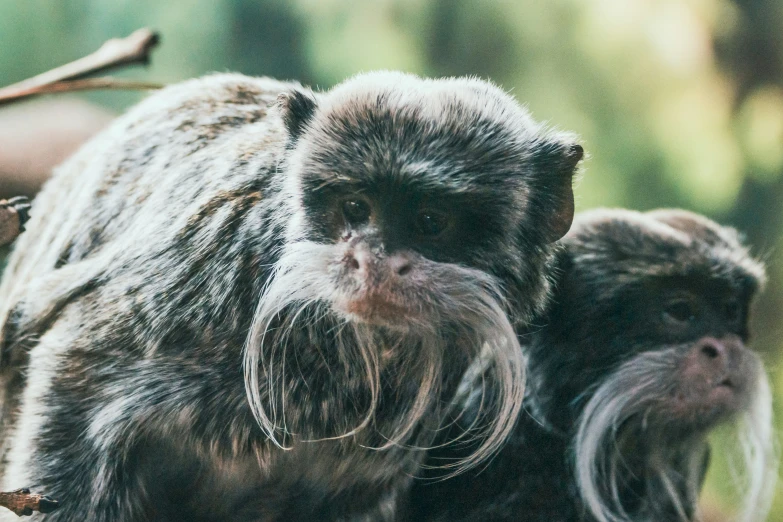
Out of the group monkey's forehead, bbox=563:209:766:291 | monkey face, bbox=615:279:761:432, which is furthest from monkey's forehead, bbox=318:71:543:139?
monkey face, bbox=615:279:761:432

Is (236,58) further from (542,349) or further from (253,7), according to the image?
(542,349)

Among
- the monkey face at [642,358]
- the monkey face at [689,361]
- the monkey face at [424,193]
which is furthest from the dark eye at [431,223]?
the monkey face at [689,361]

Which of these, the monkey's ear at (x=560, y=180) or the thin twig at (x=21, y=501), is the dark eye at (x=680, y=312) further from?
the thin twig at (x=21, y=501)

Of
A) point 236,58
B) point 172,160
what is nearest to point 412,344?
point 172,160

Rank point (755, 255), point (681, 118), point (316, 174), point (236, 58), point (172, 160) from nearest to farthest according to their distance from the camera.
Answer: point (316, 174), point (172, 160), point (755, 255), point (681, 118), point (236, 58)

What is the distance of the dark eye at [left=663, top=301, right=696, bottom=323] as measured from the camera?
1.73 metres

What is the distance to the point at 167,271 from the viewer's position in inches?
58.6

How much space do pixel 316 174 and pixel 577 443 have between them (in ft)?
2.66

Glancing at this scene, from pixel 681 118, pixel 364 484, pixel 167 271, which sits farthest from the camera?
pixel 681 118

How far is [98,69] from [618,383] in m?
1.44

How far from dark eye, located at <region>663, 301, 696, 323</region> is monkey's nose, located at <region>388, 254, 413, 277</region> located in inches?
28.9

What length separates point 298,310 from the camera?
1.36 m

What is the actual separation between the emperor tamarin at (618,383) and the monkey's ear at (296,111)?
1.96 ft

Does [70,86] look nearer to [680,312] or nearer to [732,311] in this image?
[680,312]
